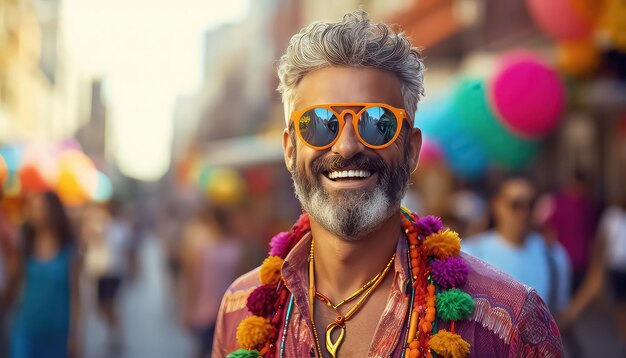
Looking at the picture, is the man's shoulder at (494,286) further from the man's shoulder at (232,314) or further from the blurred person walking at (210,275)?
the blurred person walking at (210,275)

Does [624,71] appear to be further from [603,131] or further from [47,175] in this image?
[47,175]

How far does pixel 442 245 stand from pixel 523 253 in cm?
268

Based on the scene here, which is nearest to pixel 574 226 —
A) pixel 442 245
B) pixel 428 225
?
pixel 428 225

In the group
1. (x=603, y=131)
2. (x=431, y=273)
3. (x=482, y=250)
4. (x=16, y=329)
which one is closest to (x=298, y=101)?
(x=431, y=273)

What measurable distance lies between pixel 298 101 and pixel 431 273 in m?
0.61

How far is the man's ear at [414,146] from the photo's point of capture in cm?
247

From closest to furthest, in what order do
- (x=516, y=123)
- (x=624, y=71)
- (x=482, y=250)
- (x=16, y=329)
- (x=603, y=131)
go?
1. (x=482, y=250)
2. (x=16, y=329)
3. (x=516, y=123)
4. (x=624, y=71)
5. (x=603, y=131)

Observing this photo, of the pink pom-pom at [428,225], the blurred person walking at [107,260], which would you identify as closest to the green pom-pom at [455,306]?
the pink pom-pom at [428,225]

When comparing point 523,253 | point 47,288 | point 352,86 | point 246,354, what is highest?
point 352,86

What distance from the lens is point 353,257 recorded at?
94.2 inches

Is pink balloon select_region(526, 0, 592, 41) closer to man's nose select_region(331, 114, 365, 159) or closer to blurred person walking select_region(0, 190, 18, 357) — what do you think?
blurred person walking select_region(0, 190, 18, 357)

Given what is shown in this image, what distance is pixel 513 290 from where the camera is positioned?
2236mm

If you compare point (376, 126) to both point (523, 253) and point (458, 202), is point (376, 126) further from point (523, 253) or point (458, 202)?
point (458, 202)

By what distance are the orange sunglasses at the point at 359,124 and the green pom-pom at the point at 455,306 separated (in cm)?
44
